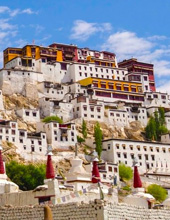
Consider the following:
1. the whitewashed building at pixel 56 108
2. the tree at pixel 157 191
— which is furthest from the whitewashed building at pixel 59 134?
the tree at pixel 157 191

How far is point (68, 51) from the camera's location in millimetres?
106938

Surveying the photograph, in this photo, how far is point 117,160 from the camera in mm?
83438

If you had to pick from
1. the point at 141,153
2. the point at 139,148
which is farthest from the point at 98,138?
the point at 141,153

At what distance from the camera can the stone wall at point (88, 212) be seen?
22484mm

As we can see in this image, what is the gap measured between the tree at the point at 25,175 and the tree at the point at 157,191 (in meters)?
13.7

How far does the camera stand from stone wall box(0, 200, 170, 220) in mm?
22484

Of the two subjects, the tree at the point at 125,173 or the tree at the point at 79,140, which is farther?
the tree at the point at 79,140

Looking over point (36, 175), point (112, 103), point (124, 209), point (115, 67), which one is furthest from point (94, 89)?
point (124, 209)

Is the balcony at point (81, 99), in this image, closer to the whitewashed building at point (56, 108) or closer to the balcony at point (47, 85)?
the whitewashed building at point (56, 108)

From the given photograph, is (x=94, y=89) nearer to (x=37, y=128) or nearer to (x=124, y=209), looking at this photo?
(x=37, y=128)

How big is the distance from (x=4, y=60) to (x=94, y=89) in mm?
17065

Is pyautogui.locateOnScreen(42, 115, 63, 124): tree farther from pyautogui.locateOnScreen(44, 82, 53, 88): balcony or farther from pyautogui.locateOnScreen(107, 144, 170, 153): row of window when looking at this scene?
pyautogui.locateOnScreen(107, 144, 170, 153): row of window

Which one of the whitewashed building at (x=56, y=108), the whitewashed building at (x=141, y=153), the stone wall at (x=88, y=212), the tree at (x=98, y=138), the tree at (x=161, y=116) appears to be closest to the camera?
the stone wall at (x=88, y=212)

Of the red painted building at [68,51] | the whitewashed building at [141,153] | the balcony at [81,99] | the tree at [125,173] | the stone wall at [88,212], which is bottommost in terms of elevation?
the stone wall at [88,212]
